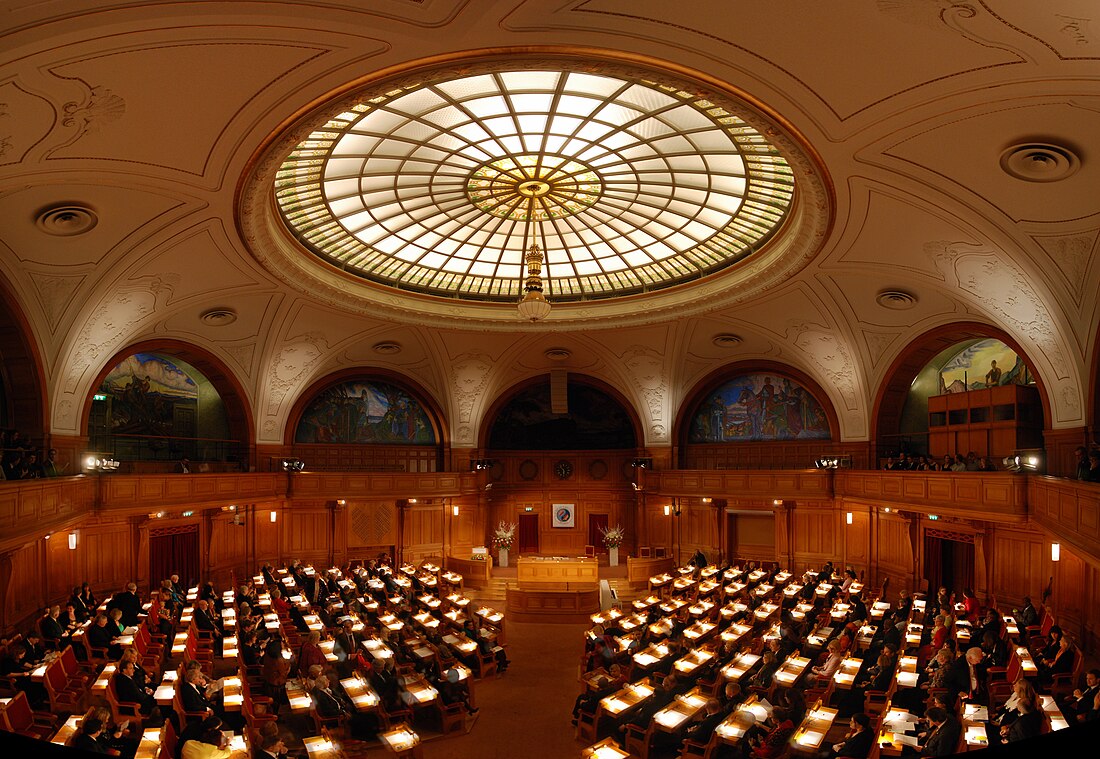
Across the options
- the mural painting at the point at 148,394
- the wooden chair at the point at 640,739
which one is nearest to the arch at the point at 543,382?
the mural painting at the point at 148,394

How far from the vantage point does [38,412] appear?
1555 centimetres

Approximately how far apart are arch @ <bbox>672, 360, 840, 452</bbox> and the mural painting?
16316mm

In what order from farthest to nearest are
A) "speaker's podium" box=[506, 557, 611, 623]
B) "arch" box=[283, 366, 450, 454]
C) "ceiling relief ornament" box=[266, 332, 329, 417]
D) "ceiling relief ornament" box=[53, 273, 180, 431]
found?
"arch" box=[283, 366, 450, 454]
"ceiling relief ornament" box=[266, 332, 329, 417]
"speaker's podium" box=[506, 557, 611, 623]
"ceiling relief ornament" box=[53, 273, 180, 431]

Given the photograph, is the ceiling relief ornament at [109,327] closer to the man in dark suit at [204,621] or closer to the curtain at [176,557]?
the curtain at [176,557]

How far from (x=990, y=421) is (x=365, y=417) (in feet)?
64.0

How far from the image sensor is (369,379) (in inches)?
1031

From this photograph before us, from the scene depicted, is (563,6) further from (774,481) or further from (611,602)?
(774,481)

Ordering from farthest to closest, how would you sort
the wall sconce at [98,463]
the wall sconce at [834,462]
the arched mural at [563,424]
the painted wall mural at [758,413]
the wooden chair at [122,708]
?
the arched mural at [563,424] → the painted wall mural at [758,413] → the wall sconce at [834,462] → the wall sconce at [98,463] → the wooden chair at [122,708]

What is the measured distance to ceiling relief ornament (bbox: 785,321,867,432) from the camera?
20.9 m

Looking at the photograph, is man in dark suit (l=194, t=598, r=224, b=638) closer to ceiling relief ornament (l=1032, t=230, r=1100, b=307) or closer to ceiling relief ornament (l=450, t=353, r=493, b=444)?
ceiling relief ornament (l=450, t=353, r=493, b=444)

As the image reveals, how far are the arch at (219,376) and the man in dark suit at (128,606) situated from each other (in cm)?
523

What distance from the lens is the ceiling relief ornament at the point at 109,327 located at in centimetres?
1541

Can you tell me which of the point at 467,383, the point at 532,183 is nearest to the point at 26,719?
the point at 532,183

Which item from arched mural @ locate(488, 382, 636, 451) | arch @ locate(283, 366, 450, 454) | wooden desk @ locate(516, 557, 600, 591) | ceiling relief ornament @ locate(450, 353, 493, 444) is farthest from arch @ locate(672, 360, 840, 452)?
arch @ locate(283, 366, 450, 454)
